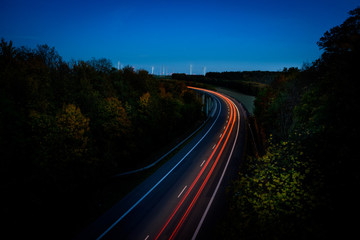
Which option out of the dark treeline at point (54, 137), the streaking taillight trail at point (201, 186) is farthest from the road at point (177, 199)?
the dark treeline at point (54, 137)

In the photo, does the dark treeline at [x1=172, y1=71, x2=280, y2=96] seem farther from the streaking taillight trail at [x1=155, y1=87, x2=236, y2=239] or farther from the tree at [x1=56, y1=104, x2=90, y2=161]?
the tree at [x1=56, y1=104, x2=90, y2=161]

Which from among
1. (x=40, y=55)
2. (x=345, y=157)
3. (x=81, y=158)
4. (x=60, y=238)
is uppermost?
(x=40, y=55)

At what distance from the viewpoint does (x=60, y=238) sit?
43.5ft

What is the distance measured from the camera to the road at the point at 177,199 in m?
13.5

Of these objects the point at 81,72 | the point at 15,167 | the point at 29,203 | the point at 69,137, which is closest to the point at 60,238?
the point at 29,203

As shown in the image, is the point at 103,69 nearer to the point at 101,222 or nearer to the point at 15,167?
the point at 15,167

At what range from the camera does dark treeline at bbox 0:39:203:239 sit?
1427 cm

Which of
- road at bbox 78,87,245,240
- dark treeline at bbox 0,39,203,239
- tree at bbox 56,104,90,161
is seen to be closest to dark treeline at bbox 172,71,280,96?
road at bbox 78,87,245,240

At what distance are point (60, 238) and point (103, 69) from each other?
26032 mm

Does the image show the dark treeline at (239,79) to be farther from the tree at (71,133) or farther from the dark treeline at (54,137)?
the tree at (71,133)

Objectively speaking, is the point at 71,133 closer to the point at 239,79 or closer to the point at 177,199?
the point at 177,199

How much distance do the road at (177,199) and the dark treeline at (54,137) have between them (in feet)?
13.8

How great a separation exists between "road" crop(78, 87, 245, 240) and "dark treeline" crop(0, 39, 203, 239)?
4209 millimetres

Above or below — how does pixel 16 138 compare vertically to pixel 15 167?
above
